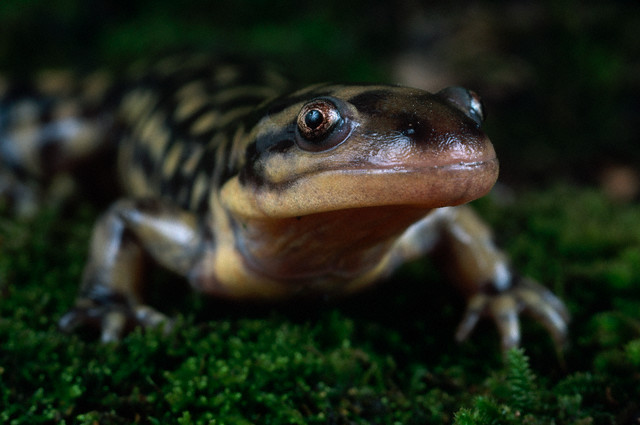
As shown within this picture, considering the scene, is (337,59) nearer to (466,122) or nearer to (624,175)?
(624,175)

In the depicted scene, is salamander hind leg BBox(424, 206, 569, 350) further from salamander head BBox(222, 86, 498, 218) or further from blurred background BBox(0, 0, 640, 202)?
blurred background BBox(0, 0, 640, 202)

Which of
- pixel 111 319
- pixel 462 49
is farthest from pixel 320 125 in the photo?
pixel 462 49

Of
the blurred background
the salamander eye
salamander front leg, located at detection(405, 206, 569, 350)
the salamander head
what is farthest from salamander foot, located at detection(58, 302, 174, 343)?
the blurred background

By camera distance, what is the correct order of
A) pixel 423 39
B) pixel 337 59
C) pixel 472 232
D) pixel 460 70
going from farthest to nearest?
pixel 423 39
pixel 460 70
pixel 337 59
pixel 472 232

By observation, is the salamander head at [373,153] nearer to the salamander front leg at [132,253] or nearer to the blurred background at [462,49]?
the salamander front leg at [132,253]

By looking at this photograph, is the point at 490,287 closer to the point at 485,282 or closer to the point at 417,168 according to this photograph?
the point at 485,282

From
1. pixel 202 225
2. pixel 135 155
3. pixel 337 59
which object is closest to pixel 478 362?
pixel 202 225
